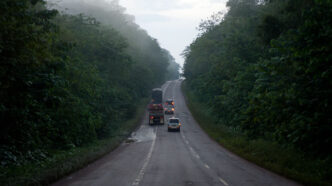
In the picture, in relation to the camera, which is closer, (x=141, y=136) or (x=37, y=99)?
(x=37, y=99)

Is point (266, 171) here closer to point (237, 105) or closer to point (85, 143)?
point (237, 105)

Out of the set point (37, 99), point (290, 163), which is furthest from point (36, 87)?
point (290, 163)

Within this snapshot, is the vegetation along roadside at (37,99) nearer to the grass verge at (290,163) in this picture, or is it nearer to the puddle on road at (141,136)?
the puddle on road at (141,136)

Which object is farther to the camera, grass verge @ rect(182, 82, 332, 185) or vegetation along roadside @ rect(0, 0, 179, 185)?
grass verge @ rect(182, 82, 332, 185)

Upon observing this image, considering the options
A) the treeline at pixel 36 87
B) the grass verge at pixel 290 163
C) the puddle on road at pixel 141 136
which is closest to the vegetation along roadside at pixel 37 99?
the treeline at pixel 36 87

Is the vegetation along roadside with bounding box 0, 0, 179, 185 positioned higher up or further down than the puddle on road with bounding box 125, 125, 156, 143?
higher up

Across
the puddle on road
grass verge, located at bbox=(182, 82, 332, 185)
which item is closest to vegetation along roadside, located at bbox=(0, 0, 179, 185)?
the puddle on road

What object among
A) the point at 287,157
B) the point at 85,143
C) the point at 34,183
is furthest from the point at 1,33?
the point at 85,143

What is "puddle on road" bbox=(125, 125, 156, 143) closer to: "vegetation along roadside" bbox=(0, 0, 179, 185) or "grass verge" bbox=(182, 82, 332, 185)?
"vegetation along roadside" bbox=(0, 0, 179, 185)

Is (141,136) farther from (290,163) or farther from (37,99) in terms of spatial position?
(290,163)

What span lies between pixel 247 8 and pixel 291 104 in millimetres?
44468

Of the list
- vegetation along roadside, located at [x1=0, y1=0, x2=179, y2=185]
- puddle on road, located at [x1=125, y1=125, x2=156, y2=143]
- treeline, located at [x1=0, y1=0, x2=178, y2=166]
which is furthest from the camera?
puddle on road, located at [x1=125, y1=125, x2=156, y2=143]

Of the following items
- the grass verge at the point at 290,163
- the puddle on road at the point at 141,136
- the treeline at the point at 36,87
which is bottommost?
the puddle on road at the point at 141,136

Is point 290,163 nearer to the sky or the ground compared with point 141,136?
nearer to the sky
